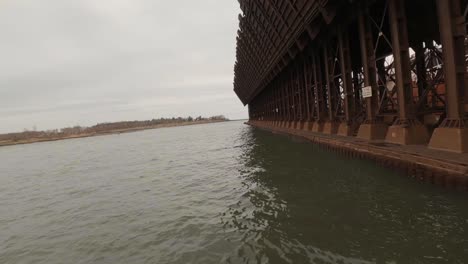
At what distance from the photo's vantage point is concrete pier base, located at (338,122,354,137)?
15.7 metres

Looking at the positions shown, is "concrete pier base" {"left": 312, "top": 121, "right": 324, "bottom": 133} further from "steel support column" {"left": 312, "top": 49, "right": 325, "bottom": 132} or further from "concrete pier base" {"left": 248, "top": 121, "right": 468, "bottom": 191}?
"concrete pier base" {"left": 248, "top": 121, "right": 468, "bottom": 191}

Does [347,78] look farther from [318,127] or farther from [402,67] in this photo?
[318,127]

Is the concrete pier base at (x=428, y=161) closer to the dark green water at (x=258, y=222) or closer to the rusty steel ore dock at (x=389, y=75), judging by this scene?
the rusty steel ore dock at (x=389, y=75)

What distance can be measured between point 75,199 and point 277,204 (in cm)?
916

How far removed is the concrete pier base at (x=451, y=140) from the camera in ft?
23.8

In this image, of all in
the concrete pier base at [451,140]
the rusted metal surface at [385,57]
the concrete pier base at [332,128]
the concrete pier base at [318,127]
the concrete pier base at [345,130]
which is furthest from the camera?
the concrete pier base at [318,127]

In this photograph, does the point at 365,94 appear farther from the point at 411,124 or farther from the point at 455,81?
the point at 455,81

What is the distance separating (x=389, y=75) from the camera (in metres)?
16.9

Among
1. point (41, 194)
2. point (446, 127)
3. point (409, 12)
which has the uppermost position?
point (409, 12)

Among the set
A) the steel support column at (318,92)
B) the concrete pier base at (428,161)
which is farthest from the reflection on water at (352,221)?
the steel support column at (318,92)

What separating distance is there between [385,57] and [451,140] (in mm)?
8814

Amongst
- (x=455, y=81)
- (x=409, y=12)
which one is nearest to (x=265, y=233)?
(x=455, y=81)

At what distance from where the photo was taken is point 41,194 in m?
14.0

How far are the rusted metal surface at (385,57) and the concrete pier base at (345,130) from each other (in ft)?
0.19
